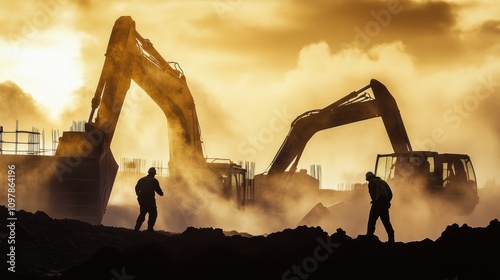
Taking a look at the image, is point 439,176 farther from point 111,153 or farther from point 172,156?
point 111,153

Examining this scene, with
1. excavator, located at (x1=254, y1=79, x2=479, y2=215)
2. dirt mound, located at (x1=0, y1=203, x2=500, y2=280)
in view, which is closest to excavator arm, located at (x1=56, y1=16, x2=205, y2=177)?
excavator, located at (x1=254, y1=79, x2=479, y2=215)

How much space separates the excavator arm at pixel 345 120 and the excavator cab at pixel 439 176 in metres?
3.45

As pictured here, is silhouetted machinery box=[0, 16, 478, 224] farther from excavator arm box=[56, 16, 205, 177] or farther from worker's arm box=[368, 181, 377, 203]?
worker's arm box=[368, 181, 377, 203]

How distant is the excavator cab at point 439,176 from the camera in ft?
101

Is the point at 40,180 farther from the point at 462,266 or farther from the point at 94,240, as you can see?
the point at 462,266

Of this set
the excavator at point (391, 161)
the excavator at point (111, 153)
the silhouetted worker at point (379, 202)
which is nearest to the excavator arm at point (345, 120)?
the excavator at point (391, 161)

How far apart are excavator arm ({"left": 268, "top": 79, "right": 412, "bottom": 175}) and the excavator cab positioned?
3.45 m

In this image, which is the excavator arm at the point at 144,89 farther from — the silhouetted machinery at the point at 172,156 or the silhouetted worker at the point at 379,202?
the silhouetted worker at the point at 379,202

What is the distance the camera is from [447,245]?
16.5 meters

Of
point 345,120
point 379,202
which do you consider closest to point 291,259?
point 379,202

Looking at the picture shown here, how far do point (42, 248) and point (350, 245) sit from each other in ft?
23.6

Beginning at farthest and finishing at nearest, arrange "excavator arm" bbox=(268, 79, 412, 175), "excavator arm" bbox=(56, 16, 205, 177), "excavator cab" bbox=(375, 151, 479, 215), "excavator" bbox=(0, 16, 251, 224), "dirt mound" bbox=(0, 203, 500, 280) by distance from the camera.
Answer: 1. "excavator arm" bbox=(268, 79, 412, 175)
2. "excavator cab" bbox=(375, 151, 479, 215)
3. "excavator arm" bbox=(56, 16, 205, 177)
4. "excavator" bbox=(0, 16, 251, 224)
5. "dirt mound" bbox=(0, 203, 500, 280)

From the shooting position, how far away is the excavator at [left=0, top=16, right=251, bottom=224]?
26.1 metres

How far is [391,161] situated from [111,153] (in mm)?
9424
